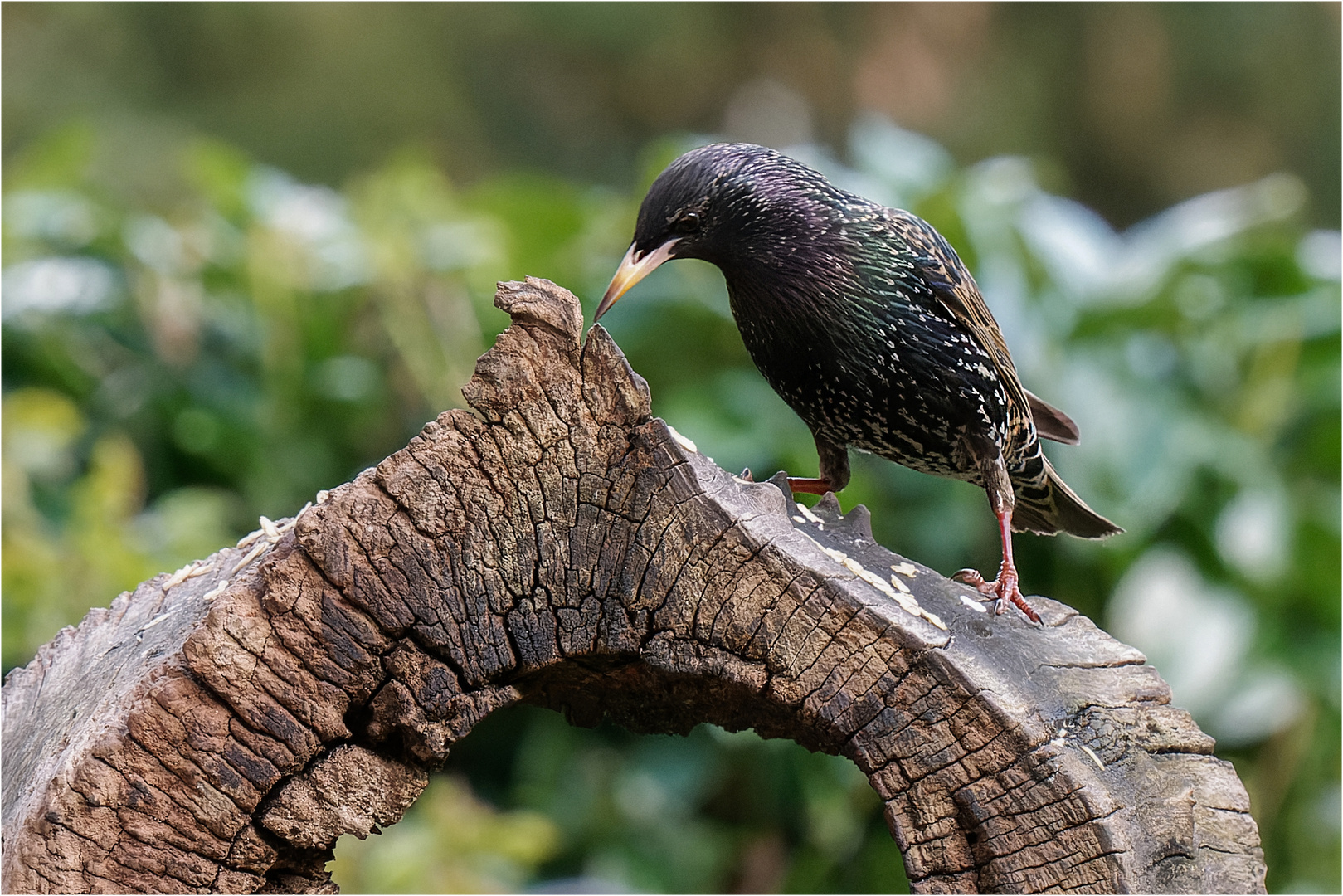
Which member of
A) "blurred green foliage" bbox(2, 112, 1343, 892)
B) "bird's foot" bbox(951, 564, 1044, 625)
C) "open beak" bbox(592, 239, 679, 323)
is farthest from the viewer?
"blurred green foliage" bbox(2, 112, 1343, 892)

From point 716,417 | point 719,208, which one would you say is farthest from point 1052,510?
point 716,417

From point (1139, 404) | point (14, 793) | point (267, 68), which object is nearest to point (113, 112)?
point (267, 68)

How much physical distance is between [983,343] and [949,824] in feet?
3.41

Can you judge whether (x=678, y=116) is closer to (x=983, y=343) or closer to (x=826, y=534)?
(x=983, y=343)

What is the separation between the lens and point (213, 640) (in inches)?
56.7

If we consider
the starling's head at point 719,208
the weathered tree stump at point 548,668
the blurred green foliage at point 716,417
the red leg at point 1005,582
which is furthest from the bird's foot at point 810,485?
the blurred green foliage at point 716,417

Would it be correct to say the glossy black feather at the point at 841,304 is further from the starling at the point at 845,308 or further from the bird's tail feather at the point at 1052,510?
the bird's tail feather at the point at 1052,510

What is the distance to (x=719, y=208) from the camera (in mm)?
2020

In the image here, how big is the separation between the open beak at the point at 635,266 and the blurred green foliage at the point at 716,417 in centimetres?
148

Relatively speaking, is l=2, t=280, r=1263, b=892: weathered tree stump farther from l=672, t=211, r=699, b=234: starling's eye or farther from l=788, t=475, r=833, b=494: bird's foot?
l=788, t=475, r=833, b=494: bird's foot

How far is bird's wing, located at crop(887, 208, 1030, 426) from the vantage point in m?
2.21

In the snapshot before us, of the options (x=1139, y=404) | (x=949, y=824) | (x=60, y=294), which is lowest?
(x=949, y=824)

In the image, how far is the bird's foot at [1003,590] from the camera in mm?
1720

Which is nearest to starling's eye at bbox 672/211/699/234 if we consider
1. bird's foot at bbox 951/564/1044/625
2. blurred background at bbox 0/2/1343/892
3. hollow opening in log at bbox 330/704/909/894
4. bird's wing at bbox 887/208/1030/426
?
bird's wing at bbox 887/208/1030/426
